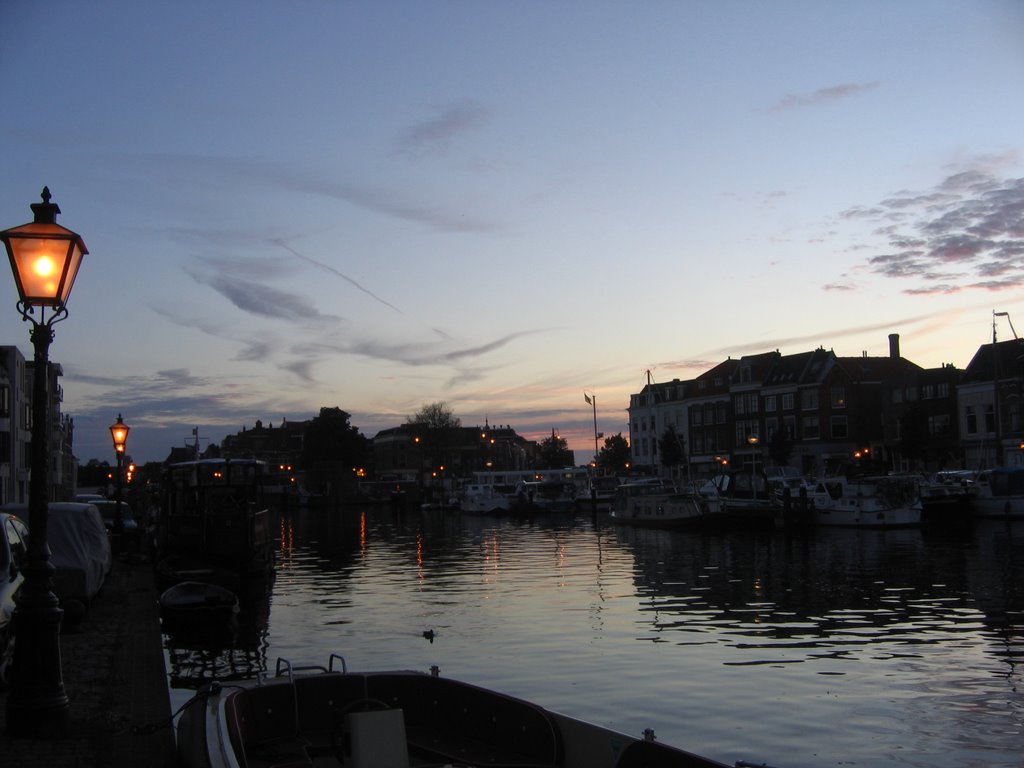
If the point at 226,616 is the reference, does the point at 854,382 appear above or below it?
above

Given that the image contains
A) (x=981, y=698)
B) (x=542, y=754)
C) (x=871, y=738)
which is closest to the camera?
(x=542, y=754)

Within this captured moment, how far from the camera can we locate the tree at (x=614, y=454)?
16788 centimetres

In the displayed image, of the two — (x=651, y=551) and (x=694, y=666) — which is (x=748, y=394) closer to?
(x=651, y=551)

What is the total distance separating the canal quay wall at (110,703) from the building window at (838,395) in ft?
272

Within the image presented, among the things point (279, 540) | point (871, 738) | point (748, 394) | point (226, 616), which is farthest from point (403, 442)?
point (871, 738)

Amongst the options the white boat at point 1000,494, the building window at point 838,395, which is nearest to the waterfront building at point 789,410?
the building window at point 838,395

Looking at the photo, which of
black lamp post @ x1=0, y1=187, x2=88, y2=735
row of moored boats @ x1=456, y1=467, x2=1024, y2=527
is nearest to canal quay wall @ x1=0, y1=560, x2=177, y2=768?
black lamp post @ x1=0, y1=187, x2=88, y2=735

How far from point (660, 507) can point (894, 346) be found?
46439 millimetres

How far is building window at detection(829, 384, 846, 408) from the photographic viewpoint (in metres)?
95.9

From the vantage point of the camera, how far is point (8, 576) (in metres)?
14.6

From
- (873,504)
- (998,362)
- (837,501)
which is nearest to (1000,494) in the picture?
(873,504)

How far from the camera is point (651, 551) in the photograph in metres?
46.8

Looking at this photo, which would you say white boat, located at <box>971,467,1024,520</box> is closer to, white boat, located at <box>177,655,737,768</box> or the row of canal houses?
the row of canal houses

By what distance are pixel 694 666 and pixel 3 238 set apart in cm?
1329
